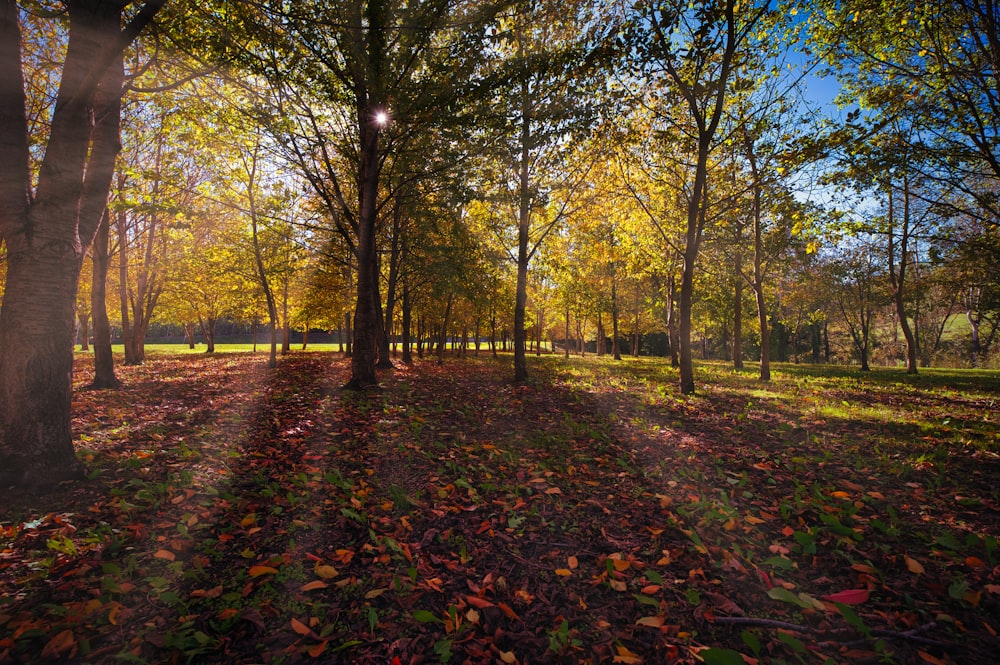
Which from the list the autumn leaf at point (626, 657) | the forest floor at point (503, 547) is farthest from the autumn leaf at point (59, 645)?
the autumn leaf at point (626, 657)

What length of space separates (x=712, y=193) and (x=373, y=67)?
12.0 metres

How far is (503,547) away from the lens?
11.6ft

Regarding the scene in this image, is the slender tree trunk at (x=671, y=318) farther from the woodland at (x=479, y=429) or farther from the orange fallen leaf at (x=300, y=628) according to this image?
the orange fallen leaf at (x=300, y=628)

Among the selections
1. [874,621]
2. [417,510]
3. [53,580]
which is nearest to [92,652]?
[53,580]

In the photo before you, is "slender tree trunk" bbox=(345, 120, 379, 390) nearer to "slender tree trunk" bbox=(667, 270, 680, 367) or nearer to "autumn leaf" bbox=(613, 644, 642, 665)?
"autumn leaf" bbox=(613, 644, 642, 665)

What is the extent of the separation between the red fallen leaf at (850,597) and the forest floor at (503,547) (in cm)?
1

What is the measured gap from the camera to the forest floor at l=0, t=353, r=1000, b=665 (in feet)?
7.97

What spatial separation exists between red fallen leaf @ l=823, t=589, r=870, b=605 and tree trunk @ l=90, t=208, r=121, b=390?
1649cm

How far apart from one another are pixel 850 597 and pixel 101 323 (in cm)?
1830

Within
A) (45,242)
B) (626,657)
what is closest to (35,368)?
(45,242)

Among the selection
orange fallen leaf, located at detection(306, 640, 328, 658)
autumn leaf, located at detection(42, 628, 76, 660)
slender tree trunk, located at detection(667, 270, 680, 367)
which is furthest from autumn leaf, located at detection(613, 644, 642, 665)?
slender tree trunk, located at detection(667, 270, 680, 367)

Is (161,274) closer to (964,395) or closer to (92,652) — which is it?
(92,652)

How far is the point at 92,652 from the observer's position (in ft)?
7.26

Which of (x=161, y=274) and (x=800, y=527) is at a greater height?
(x=161, y=274)
